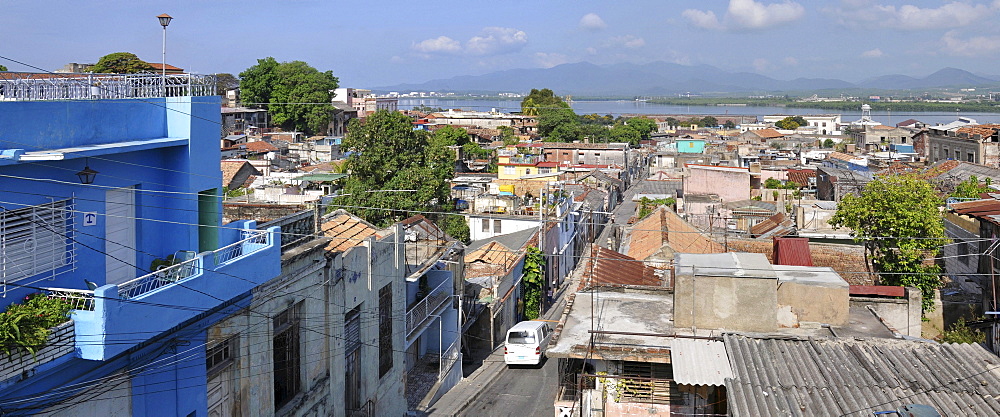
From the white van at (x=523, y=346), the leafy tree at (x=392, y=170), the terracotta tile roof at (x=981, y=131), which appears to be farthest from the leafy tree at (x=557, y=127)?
the white van at (x=523, y=346)

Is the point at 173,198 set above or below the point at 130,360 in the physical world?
above

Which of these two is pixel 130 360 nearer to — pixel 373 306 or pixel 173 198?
pixel 173 198

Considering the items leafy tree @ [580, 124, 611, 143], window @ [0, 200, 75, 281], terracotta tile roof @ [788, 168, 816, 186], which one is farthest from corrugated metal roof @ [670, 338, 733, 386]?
leafy tree @ [580, 124, 611, 143]

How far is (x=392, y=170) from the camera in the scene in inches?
1111

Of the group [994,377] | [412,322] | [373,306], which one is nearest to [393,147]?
[412,322]

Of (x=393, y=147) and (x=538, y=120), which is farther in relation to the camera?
(x=538, y=120)

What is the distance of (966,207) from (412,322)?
1175cm

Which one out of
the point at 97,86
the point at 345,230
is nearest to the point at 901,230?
the point at 345,230

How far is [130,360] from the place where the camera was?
26.4 feet

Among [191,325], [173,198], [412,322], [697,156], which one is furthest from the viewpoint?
[697,156]

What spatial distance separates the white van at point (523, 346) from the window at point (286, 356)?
26.6 feet

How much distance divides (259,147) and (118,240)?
35.5m

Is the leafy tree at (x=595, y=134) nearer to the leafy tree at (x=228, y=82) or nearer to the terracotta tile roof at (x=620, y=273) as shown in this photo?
the leafy tree at (x=228, y=82)

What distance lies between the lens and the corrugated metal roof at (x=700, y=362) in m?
8.09
